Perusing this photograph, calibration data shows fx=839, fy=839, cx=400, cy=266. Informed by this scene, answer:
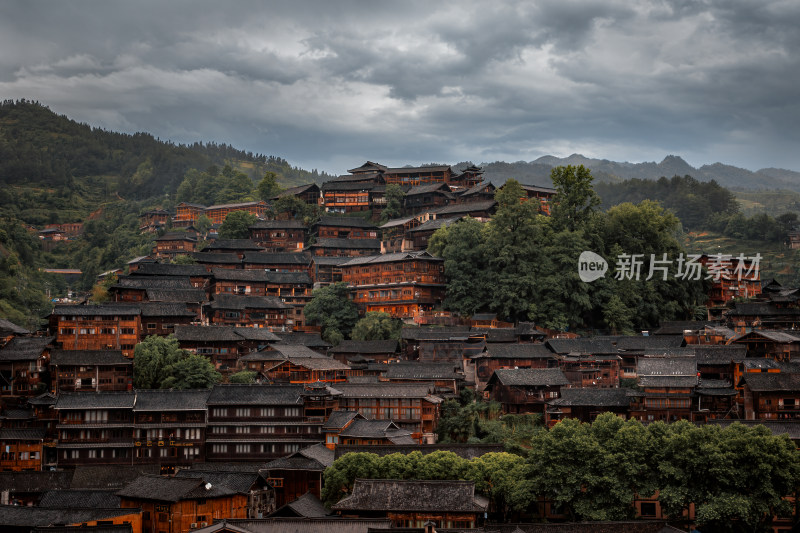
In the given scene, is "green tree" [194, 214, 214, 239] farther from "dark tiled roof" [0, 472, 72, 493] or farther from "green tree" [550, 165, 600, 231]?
"dark tiled roof" [0, 472, 72, 493]

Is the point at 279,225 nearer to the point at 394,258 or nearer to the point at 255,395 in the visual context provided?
the point at 394,258

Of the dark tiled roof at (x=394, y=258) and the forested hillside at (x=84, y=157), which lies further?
the forested hillside at (x=84, y=157)

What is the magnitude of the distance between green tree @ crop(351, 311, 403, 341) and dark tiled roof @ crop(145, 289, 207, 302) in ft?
40.2

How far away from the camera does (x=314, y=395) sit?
50875 mm

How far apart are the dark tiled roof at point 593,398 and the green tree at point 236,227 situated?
146ft

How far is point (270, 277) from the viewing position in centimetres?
7506

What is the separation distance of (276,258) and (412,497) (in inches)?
1677

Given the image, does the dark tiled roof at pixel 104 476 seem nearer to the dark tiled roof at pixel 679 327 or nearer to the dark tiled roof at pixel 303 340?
the dark tiled roof at pixel 303 340

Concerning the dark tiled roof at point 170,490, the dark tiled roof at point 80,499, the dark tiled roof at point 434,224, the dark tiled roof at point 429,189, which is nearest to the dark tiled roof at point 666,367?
the dark tiled roof at point 170,490

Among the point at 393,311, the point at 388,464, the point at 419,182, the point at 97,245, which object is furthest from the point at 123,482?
the point at 97,245

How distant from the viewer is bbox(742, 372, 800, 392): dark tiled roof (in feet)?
156

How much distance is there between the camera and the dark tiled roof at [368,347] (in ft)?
203

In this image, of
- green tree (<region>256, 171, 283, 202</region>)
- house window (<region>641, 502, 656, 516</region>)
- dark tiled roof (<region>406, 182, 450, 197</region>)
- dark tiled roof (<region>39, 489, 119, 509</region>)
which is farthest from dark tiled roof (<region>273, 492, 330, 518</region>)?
green tree (<region>256, 171, 283, 202</region>)

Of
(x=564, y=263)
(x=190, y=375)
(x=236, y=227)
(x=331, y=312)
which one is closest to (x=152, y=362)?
(x=190, y=375)
